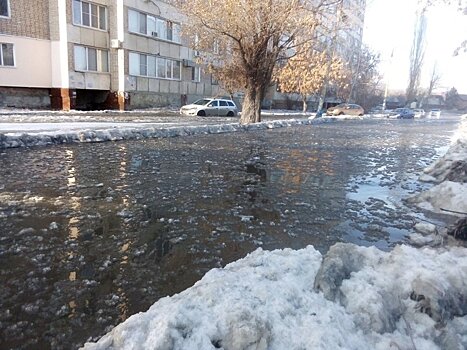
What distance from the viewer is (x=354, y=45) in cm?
4959

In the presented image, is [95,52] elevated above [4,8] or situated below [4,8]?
below

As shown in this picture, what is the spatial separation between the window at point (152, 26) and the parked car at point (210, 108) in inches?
284

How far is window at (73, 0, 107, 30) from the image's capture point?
27.9 m

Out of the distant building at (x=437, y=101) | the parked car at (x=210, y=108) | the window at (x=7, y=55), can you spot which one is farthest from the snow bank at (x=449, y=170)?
the distant building at (x=437, y=101)

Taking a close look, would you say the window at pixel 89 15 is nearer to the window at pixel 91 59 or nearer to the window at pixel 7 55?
the window at pixel 91 59

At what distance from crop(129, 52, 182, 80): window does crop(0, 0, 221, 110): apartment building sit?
0.25 ft

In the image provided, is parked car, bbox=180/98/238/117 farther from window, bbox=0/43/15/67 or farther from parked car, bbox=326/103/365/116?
parked car, bbox=326/103/365/116

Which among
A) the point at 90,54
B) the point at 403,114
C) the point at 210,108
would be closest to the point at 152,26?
the point at 90,54

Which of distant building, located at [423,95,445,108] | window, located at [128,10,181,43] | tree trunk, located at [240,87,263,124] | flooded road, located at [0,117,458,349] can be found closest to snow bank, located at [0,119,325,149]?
flooded road, located at [0,117,458,349]

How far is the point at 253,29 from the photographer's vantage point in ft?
59.9

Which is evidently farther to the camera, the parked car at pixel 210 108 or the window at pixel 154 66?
the window at pixel 154 66

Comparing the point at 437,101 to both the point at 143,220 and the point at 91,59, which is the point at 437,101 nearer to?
the point at 91,59

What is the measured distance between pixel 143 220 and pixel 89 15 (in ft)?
91.8

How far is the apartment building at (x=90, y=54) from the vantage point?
1023 inches
